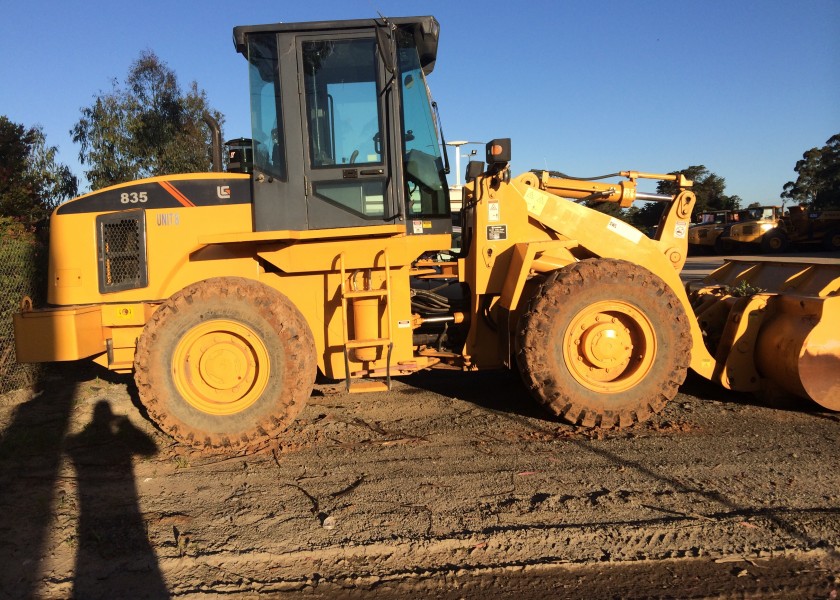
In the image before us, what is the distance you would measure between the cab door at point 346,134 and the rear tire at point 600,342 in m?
1.49

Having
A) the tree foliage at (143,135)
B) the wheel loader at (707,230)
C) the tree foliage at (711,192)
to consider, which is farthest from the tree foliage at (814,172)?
the tree foliage at (143,135)

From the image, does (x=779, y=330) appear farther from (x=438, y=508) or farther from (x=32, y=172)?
(x=32, y=172)

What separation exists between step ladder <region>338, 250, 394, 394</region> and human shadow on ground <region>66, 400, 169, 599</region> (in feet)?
5.62

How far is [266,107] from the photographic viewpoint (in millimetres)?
4727

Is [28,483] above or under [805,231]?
under

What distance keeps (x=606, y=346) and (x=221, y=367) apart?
3.08 metres

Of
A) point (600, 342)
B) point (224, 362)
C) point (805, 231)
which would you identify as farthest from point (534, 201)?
point (805, 231)

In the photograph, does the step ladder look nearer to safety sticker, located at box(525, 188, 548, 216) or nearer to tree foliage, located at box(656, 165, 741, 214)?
safety sticker, located at box(525, 188, 548, 216)

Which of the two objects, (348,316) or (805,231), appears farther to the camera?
(805,231)

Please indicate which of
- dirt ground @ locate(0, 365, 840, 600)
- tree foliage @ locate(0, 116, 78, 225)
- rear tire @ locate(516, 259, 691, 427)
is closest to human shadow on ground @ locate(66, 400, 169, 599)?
dirt ground @ locate(0, 365, 840, 600)

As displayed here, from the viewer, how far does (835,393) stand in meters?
4.65

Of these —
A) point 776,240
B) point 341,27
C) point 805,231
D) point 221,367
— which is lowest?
point 221,367

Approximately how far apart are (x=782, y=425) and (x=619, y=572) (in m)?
2.73

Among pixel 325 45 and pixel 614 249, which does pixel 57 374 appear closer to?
pixel 325 45
